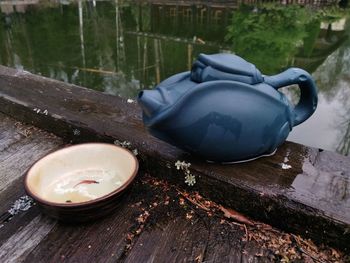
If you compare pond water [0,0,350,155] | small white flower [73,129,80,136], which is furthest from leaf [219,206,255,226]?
pond water [0,0,350,155]

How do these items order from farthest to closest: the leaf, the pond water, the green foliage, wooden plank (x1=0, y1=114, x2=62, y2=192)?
the green foliage → the pond water → wooden plank (x1=0, y1=114, x2=62, y2=192) → the leaf

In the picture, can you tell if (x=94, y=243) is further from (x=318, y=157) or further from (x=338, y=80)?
(x=338, y=80)

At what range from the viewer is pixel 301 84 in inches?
43.4

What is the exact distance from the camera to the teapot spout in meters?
0.96

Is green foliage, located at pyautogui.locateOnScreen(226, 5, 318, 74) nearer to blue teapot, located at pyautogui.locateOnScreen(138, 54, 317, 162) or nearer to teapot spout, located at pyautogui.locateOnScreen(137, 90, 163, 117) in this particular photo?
blue teapot, located at pyautogui.locateOnScreen(138, 54, 317, 162)

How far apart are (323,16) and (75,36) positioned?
7.42 meters

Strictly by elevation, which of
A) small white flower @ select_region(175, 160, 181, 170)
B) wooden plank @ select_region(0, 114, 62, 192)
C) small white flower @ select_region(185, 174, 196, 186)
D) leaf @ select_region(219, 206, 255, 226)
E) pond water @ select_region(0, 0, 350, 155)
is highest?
small white flower @ select_region(175, 160, 181, 170)

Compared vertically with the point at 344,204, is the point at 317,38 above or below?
below

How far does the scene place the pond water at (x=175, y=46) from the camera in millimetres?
4441

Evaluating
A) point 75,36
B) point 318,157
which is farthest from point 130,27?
point 318,157

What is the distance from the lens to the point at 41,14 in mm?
9898

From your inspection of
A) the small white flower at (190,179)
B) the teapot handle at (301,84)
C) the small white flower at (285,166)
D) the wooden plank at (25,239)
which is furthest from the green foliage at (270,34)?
the wooden plank at (25,239)

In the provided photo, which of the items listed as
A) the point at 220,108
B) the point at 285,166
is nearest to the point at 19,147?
the point at 220,108

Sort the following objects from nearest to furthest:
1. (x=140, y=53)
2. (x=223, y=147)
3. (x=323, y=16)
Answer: (x=223, y=147), (x=140, y=53), (x=323, y=16)
